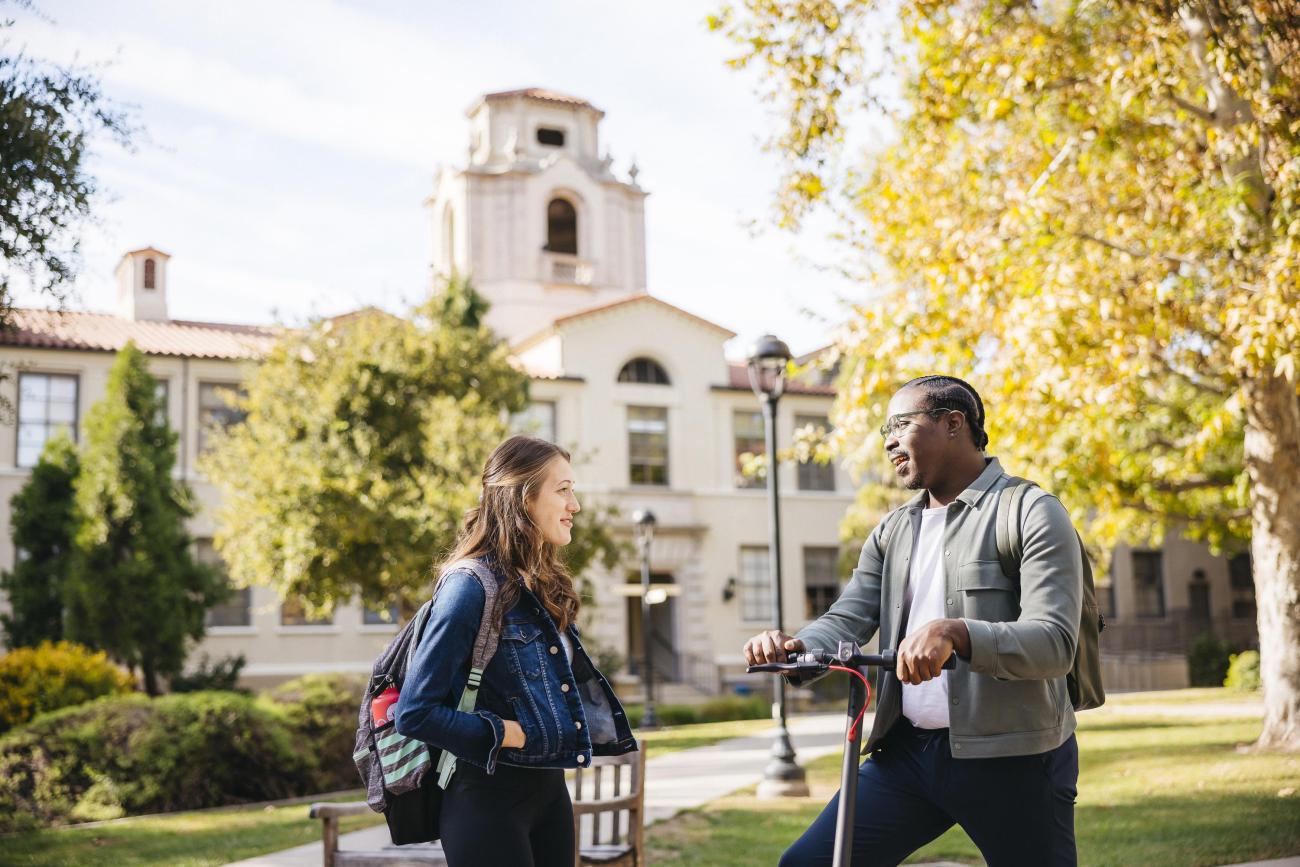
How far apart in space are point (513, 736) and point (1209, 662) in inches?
1311

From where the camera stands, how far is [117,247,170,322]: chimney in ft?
112

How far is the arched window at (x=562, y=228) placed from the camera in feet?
135

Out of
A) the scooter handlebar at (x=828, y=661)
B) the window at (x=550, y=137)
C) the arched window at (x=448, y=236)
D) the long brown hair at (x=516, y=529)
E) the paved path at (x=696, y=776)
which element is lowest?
the paved path at (x=696, y=776)

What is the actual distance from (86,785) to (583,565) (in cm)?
988

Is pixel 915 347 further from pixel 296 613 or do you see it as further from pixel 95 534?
pixel 296 613

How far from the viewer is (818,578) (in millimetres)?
37844

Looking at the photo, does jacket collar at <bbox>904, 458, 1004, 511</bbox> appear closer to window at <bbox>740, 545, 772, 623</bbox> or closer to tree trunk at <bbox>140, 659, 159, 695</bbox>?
tree trunk at <bbox>140, 659, 159, 695</bbox>

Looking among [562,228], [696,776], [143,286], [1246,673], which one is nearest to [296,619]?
[143,286]

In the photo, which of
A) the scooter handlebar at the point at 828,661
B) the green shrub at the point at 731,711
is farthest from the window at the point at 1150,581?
the scooter handlebar at the point at 828,661

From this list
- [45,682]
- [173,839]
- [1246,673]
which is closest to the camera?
[173,839]

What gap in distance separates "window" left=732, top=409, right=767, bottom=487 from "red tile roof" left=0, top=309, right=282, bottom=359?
12.9 meters

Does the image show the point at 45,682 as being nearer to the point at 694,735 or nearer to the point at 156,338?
the point at 694,735

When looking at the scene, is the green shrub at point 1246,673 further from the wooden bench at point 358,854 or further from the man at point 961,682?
the man at point 961,682

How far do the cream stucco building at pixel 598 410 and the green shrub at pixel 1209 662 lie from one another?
2.67 m
